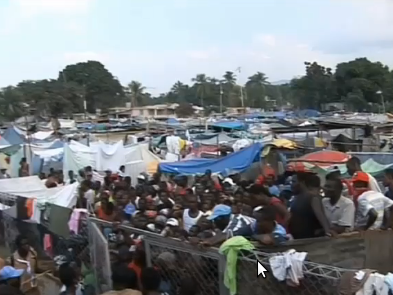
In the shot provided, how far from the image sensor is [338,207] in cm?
721

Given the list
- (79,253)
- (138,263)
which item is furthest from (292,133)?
(138,263)

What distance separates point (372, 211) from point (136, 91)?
114 meters

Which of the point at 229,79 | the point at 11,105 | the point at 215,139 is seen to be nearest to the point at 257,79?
the point at 229,79

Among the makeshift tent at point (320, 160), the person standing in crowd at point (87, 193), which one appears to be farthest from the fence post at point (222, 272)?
the makeshift tent at point (320, 160)

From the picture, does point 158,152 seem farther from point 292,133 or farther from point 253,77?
point 253,77

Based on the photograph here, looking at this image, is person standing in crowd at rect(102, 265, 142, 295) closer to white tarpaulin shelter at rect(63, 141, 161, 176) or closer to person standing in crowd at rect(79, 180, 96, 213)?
person standing in crowd at rect(79, 180, 96, 213)

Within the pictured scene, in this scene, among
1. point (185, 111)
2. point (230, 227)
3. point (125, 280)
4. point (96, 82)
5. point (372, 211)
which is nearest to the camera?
point (125, 280)

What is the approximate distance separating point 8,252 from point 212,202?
427cm

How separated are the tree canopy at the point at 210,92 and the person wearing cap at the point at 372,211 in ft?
183

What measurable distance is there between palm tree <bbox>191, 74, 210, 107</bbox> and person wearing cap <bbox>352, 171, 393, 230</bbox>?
336ft

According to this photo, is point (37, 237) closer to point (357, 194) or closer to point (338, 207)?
point (357, 194)

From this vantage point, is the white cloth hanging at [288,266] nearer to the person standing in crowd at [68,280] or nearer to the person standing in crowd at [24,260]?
the person standing in crowd at [68,280]

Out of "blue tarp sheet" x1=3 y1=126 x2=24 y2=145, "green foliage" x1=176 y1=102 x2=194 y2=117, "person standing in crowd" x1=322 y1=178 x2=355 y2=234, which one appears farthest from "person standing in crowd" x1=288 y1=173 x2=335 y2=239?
"green foliage" x1=176 y1=102 x2=194 y2=117

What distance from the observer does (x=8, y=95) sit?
271 ft
